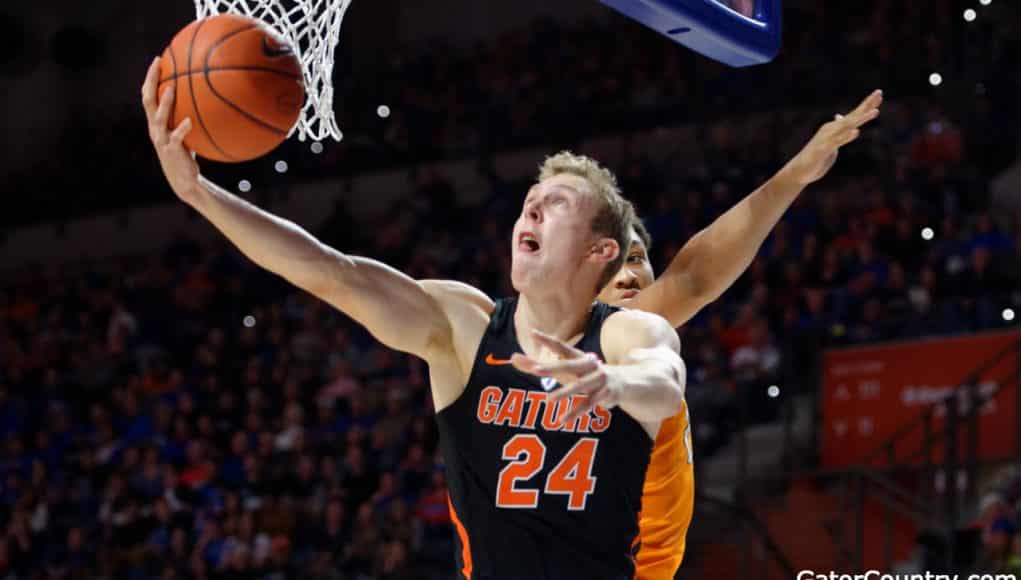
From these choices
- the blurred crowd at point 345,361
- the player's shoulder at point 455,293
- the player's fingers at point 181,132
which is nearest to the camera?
the player's fingers at point 181,132

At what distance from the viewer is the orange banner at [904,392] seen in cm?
966

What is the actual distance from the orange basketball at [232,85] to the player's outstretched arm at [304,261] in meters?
0.05

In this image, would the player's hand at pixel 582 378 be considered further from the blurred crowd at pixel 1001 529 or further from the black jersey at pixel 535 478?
the blurred crowd at pixel 1001 529

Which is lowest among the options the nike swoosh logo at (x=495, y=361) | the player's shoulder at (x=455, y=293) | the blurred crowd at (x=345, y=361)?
the blurred crowd at (x=345, y=361)

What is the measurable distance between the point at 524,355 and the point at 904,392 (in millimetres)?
7418

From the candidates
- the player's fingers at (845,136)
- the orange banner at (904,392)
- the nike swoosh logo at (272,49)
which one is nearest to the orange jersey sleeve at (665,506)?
the player's fingers at (845,136)

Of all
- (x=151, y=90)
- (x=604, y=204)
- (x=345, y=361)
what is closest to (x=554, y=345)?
(x=604, y=204)

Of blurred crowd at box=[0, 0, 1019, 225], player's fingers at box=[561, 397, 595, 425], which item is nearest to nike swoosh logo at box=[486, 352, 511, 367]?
player's fingers at box=[561, 397, 595, 425]

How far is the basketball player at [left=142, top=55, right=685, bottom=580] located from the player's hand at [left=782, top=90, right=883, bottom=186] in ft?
3.12

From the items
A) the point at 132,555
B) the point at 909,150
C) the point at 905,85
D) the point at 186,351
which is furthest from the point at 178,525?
the point at 905,85

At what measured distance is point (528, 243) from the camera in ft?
11.0

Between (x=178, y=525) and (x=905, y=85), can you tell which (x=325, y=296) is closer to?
(x=178, y=525)

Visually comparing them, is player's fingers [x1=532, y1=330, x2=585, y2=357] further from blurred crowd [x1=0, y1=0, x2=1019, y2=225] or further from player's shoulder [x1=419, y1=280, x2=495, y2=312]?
blurred crowd [x1=0, y1=0, x2=1019, y2=225]

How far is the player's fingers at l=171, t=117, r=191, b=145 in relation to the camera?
3031 mm
